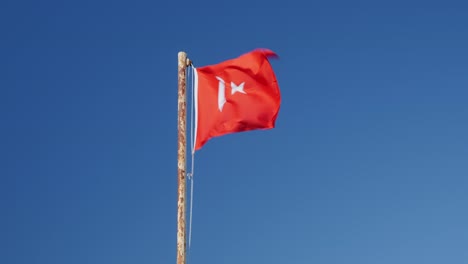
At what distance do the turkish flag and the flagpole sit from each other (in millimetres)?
837

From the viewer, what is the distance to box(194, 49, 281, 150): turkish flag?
57.8ft

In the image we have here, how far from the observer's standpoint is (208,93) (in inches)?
701

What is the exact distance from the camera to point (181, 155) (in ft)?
52.9

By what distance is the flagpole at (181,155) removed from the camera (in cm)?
1575

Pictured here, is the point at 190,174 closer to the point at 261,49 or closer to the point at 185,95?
the point at 185,95

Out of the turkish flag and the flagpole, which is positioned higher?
the turkish flag

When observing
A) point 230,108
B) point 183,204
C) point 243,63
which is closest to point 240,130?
point 230,108

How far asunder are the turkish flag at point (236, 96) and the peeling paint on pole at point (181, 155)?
2.76 feet

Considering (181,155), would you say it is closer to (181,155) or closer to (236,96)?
(181,155)

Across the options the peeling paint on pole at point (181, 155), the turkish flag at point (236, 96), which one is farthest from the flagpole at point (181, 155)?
the turkish flag at point (236, 96)

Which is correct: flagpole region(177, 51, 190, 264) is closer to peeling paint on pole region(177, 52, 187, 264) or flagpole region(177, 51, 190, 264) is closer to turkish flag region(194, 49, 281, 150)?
peeling paint on pole region(177, 52, 187, 264)

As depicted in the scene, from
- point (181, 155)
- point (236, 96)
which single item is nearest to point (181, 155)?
point (181, 155)

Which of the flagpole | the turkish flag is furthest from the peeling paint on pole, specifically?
the turkish flag

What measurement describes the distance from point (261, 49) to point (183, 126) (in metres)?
3.86
